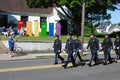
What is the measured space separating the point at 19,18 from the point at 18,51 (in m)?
22.9

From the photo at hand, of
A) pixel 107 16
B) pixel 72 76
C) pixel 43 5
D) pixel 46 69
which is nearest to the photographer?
pixel 72 76

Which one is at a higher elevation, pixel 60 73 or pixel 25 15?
pixel 25 15

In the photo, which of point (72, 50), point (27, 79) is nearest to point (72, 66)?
point (72, 50)

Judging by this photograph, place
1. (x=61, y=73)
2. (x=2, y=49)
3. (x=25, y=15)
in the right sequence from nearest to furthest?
(x=61, y=73) < (x=2, y=49) < (x=25, y=15)

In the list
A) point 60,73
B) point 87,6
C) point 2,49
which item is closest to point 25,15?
point 87,6

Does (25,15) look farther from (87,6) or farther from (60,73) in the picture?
(60,73)

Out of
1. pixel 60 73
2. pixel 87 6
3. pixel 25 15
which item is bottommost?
pixel 60 73

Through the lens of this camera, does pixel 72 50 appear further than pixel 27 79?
Yes

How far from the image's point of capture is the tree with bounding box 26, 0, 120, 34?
1743 inches

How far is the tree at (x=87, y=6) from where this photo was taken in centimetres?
4428

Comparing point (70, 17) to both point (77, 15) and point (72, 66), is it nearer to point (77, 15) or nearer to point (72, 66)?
point (77, 15)

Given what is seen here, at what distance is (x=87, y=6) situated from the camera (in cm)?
4378

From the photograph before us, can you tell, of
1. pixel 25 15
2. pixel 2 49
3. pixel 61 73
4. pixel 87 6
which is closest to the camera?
pixel 61 73

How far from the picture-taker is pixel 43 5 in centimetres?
4869
